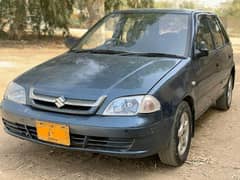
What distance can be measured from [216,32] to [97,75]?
2.65 m

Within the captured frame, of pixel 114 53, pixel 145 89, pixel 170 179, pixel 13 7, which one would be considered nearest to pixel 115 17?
pixel 114 53

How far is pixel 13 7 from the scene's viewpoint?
17688 mm

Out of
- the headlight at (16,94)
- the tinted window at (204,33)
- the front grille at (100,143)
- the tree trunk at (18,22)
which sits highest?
the tinted window at (204,33)

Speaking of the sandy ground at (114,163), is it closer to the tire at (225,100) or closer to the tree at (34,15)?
the tire at (225,100)

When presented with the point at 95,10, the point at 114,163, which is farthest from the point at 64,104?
the point at 95,10

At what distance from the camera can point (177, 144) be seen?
395 centimetres

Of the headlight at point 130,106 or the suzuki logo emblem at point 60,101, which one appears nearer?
the headlight at point 130,106

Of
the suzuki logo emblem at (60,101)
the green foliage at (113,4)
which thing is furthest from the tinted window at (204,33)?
the green foliage at (113,4)

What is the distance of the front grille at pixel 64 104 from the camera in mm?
3525

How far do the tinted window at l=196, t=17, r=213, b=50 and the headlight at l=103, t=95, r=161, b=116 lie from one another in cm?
153

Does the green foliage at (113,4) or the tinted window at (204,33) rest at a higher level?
the tinted window at (204,33)

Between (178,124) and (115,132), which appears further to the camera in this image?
(178,124)

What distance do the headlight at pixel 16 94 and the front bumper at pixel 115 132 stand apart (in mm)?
222

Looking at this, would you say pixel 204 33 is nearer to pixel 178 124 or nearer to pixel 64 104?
pixel 178 124
